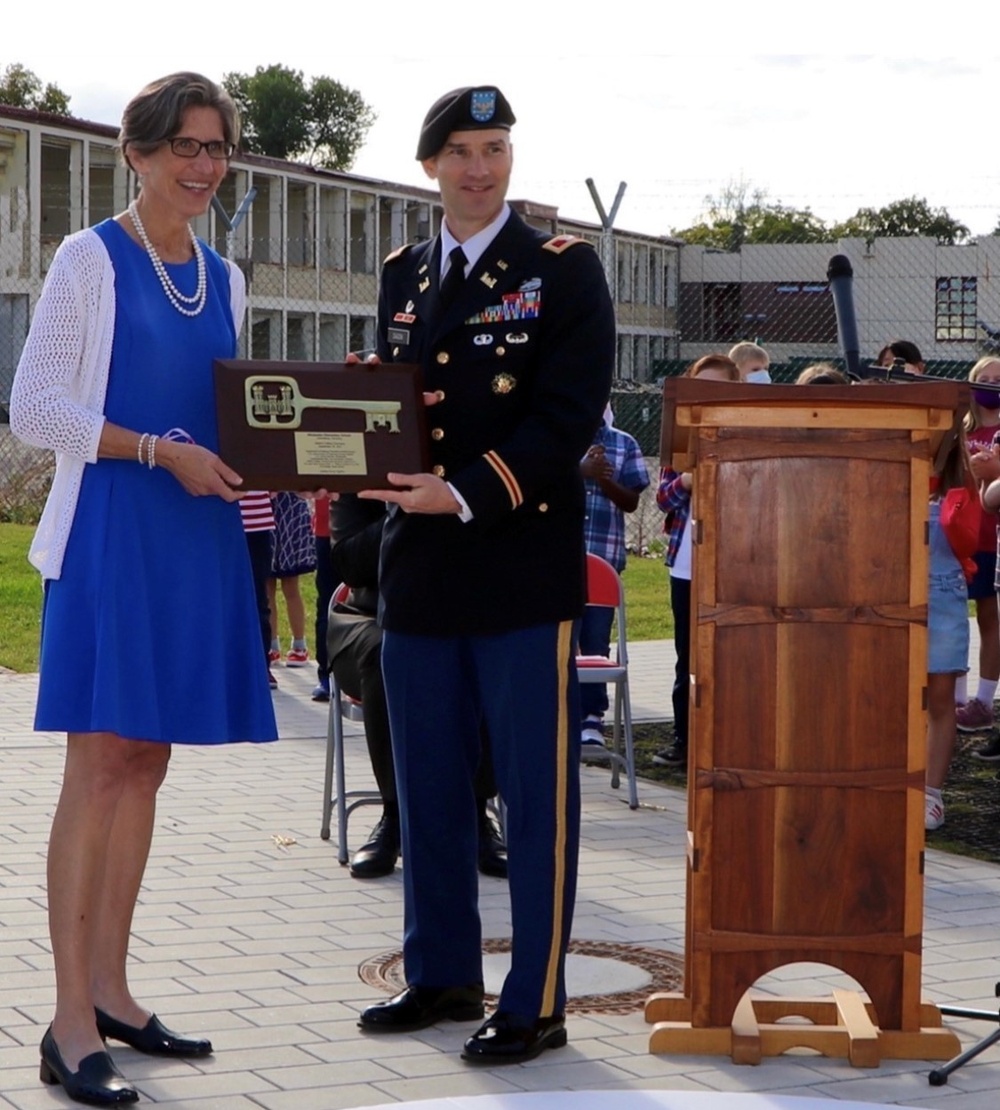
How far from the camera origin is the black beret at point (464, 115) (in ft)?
15.3

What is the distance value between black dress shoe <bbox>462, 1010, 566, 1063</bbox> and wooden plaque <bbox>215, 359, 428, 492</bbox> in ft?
4.43

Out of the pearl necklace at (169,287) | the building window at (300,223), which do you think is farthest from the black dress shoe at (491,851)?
the building window at (300,223)

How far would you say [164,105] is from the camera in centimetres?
443

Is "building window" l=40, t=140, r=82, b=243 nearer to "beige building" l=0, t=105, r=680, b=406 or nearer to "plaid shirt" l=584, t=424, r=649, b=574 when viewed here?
"beige building" l=0, t=105, r=680, b=406

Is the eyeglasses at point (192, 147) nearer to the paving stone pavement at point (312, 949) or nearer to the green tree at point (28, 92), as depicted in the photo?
the paving stone pavement at point (312, 949)

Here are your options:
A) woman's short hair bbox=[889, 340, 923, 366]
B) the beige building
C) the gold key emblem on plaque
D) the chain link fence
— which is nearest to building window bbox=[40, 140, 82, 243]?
the beige building

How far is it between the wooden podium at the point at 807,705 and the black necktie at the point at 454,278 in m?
0.60

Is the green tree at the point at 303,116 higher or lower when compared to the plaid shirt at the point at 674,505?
higher

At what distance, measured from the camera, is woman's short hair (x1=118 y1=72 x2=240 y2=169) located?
4.42 m

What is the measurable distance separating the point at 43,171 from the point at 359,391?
38.5 metres

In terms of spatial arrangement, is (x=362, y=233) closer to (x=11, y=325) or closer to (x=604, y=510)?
(x=11, y=325)

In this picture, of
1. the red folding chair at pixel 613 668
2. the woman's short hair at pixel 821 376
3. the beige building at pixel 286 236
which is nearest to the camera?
the woman's short hair at pixel 821 376

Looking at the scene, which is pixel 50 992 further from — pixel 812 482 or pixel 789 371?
pixel 789 371

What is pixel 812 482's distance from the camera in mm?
4711
